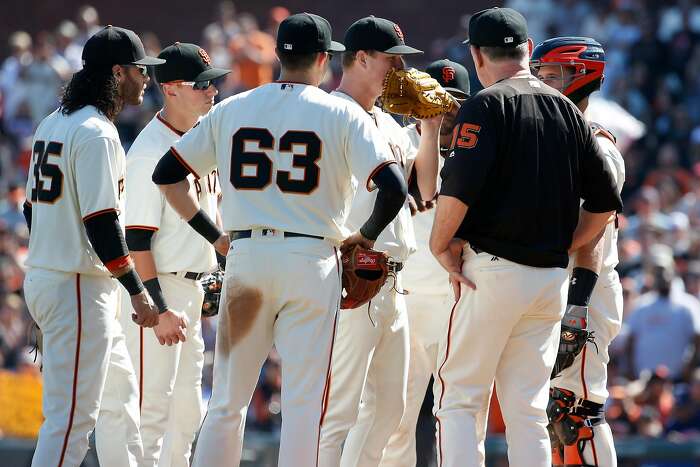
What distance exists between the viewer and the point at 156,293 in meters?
6.13

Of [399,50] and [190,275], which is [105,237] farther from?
[399,50]

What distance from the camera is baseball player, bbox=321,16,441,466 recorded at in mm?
5957

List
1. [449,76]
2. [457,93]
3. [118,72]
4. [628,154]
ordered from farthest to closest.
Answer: [628,154], [449,76], [457,93], [118,72]

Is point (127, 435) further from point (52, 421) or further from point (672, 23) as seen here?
point (672, 23)

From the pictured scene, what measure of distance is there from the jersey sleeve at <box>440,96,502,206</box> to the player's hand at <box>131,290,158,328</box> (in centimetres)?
148

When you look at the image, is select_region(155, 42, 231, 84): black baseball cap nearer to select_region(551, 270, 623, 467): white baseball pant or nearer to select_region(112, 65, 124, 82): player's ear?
select_region(112, 65, 124, 82): player's ear

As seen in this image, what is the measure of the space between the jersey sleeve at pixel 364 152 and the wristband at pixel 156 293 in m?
1.37

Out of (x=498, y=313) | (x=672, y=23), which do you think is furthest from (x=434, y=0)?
(x=498, y=313)

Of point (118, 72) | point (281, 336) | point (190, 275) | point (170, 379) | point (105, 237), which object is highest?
point (118, 72)

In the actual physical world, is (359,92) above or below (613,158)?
above

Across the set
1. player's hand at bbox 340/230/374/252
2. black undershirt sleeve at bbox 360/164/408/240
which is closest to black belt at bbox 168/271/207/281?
player's hand at bbox 340/230/374/252

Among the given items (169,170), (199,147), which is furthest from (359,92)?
(169,170)

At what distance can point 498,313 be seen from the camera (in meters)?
5.29

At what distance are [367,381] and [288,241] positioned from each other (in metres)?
1.29
